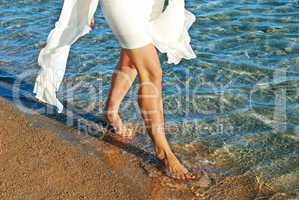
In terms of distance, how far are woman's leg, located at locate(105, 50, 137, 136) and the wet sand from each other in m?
0.21

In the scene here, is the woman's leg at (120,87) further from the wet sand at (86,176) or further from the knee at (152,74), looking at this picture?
the knee at (152,74)

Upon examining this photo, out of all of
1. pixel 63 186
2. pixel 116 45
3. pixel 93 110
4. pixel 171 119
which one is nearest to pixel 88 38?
pixel 116 45

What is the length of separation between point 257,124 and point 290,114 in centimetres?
34

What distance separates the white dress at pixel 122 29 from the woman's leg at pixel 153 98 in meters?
0.09

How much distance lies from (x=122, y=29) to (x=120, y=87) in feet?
2.88

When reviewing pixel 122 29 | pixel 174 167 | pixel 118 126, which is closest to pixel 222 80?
pixel 118 126

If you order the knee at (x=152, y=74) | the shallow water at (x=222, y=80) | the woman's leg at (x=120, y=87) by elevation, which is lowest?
the shallow water at (x=222, y=80)

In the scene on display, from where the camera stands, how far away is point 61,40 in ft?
12.2

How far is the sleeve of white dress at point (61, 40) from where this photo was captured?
3617mm

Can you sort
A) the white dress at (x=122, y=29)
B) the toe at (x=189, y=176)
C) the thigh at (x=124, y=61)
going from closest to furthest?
the white dress at (x=122, y=29) < the toe at (x=189, y=176) < the thigh at (x=124, y=61)

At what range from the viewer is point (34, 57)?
20.6 feet

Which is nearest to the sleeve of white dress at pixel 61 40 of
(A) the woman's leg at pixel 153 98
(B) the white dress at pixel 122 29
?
(B) the white dress at pixel 122 29

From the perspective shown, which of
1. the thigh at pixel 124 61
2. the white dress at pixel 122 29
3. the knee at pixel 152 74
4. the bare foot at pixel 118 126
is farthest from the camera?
the bare foot at pixel 118 126

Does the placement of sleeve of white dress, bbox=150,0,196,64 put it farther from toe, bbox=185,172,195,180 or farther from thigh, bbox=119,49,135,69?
toe, bbox=185,172,195,180
